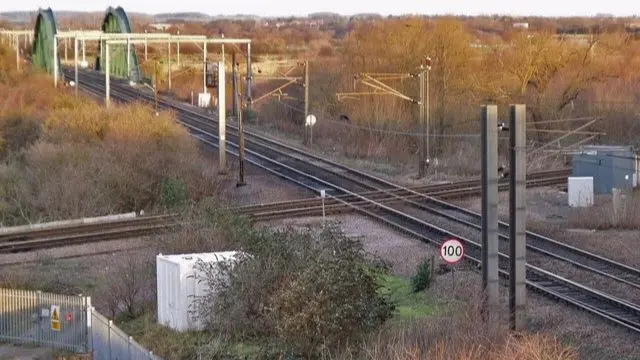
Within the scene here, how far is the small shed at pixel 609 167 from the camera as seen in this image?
110 feet

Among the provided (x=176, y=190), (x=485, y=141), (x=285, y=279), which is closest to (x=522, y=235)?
(x=485, y=141)

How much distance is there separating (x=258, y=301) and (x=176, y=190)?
16756 mm

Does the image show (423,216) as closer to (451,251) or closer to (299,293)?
(451,251)

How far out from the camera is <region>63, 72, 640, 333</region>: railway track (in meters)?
18.7

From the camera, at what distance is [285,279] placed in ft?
48.2

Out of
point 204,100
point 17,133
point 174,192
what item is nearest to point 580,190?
point 174,192

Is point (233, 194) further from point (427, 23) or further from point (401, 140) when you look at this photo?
point (427, 23)

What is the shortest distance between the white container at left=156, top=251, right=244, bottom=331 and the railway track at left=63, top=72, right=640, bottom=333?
579cm

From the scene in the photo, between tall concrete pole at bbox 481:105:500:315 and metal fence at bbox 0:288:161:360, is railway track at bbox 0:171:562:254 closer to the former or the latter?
metal fence at bbox 0:288:161:360

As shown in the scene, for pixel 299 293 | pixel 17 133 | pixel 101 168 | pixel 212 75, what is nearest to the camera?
pixel 299 293

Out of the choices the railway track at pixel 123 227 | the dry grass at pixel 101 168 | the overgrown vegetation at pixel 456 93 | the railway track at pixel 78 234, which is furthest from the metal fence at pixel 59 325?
the overgrown vegetation at pixel 456 93

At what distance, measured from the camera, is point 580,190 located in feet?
102

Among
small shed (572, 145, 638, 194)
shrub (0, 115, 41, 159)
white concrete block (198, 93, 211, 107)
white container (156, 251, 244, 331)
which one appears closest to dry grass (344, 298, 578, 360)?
white container (156, 251, 244, 331)

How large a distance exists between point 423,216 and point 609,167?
8202 mm
